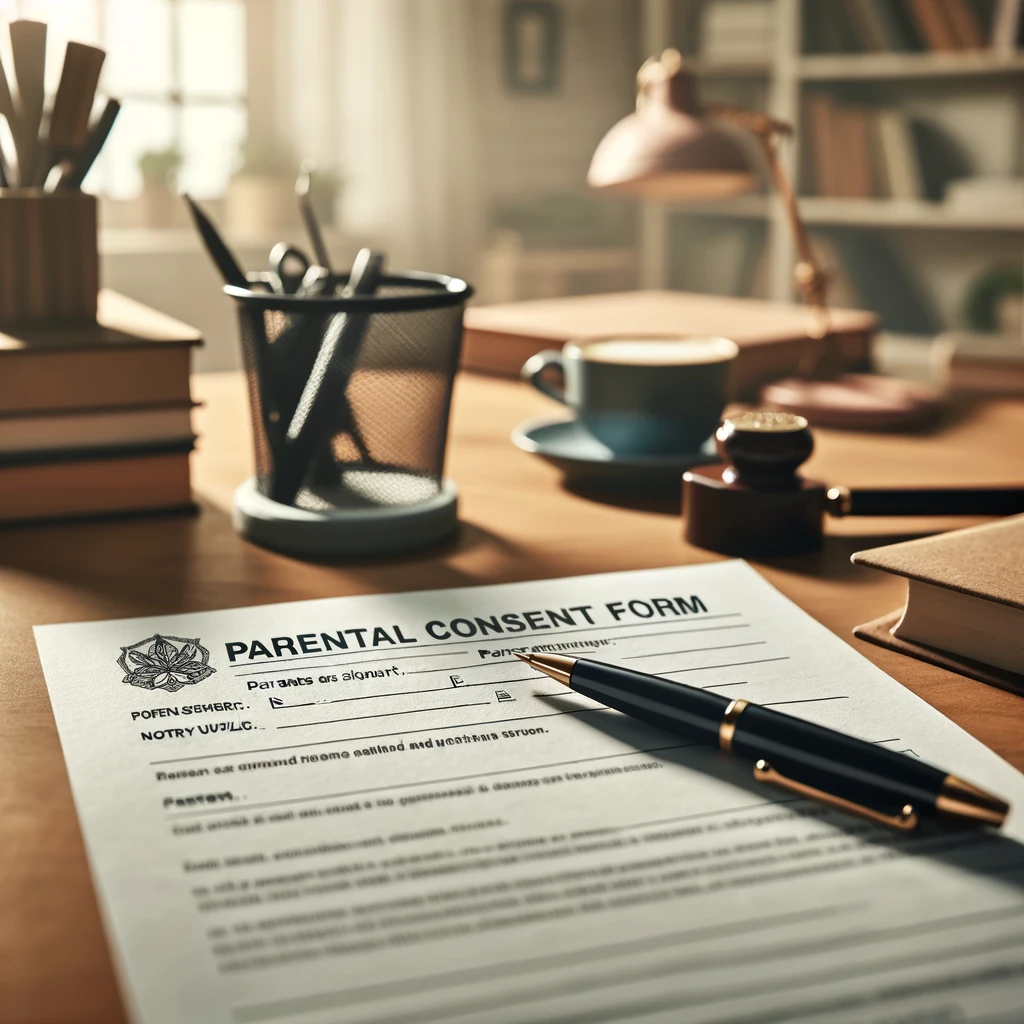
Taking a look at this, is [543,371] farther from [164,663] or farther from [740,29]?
[740,29]

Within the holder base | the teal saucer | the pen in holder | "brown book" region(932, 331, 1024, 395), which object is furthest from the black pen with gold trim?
"brown book" region(932, 331, 1024, 395)

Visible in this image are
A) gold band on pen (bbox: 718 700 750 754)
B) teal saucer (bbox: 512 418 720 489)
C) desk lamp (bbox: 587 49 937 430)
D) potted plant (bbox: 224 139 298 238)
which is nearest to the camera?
gold band on pen (bbox: 718 700 750 754)

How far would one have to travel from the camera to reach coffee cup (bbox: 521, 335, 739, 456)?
91cm

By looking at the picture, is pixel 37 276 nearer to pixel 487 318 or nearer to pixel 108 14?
pixel 487 318

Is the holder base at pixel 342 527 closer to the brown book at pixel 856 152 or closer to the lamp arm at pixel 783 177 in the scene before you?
the lamp arm at pixel 783 177

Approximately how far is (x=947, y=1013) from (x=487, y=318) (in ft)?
4.01

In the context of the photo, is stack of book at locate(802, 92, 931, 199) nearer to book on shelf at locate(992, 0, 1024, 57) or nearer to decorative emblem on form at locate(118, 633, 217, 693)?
book on shelf at locate(992, 0, 1024, 57)

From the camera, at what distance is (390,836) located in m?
0.43

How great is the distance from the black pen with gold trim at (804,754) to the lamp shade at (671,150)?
2.67 feet

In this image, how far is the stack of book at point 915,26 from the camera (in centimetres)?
263

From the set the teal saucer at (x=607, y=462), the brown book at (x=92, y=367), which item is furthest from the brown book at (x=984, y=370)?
the brown book at (x=92, y=367)

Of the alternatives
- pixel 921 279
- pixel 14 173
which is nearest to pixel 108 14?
pixel 921 279

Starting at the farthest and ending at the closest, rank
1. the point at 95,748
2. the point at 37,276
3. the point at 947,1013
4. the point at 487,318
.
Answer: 1. the point at 487,318
2. the point at 37,276
3. the point at 95,748
4. the point at 947,1013

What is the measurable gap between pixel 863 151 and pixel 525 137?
93 centimetres
